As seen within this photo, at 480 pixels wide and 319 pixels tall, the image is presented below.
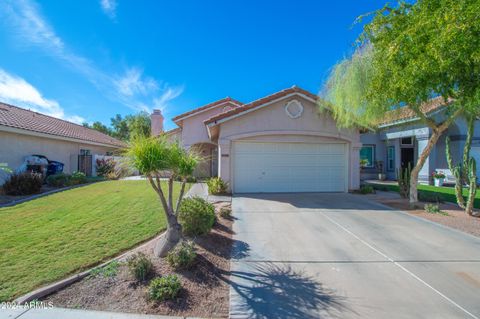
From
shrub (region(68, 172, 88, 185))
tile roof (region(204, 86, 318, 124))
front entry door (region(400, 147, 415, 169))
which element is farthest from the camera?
front entry door (region(400, 147, 415, 169))

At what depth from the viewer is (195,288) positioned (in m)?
3.84

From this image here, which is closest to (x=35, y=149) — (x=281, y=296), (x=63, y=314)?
(x=63, y=314)

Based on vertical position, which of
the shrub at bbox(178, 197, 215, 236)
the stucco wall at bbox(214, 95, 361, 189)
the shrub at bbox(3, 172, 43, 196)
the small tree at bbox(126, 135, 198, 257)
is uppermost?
the stucco wall at bbox(214, 95, 361, 189)

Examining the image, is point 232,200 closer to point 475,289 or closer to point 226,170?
point 226,170

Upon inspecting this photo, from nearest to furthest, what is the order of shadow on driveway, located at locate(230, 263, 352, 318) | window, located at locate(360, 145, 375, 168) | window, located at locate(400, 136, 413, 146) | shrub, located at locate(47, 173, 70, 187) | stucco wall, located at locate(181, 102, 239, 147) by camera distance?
shadow on driveway, located at locate(230, 263, 352, 318) → shrub, located at locate(47, 173, 70, 187) → window, located at locate(400, 136, 413, 146) → window, located at locate(360, 145, 375, 168) → stucco wall, located at locate(181, 102, 239, 147)

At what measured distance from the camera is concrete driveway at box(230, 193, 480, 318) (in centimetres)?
349

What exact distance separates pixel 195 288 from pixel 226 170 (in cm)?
851

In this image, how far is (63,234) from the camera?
582 cm

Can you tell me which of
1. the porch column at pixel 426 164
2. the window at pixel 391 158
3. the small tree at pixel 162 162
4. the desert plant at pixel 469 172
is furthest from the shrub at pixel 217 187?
the window at pixel 391 158

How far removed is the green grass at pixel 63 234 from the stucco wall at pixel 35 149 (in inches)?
190

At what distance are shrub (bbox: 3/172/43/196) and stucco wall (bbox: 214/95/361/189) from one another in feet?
26.8

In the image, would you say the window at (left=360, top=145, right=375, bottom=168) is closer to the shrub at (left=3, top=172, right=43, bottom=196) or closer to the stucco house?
the stucco house

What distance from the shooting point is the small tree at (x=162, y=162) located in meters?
4.40

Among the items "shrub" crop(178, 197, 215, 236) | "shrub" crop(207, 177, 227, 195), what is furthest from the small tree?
"shrub" crop(207, 177, 227, 195)
